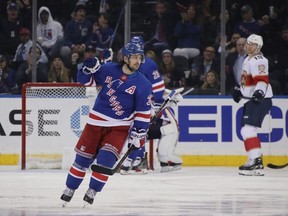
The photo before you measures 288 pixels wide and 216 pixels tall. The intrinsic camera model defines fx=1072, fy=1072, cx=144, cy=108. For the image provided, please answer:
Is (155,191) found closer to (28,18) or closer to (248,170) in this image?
(248,170)

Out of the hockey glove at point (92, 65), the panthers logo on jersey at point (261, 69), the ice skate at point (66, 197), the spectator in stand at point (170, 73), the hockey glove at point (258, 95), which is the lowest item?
the ice skate at point (66, 197)

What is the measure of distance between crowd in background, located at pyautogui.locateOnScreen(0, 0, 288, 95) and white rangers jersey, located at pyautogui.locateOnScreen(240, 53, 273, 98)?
1371 millimetres

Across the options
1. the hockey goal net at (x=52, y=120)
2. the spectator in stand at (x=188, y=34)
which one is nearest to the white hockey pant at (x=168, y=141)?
the hockey goal net at (x=52, y=120)

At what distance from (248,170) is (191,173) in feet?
2.14

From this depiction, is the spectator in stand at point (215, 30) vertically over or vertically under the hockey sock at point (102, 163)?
over

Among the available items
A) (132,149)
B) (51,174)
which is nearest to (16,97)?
(51,174)

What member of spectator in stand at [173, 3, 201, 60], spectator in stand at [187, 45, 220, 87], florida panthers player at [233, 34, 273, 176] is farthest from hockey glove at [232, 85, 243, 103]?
spectator in stand at [173, 3, 201, 60]

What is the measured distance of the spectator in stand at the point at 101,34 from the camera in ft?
45.7

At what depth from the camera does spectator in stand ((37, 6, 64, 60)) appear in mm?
13719

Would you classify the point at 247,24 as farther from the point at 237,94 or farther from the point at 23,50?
the point at 23,50

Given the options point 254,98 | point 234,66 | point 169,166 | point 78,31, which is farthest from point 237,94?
point 78,31

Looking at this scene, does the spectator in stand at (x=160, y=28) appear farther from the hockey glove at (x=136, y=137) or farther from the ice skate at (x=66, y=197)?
the ice skate at (x=66, y=197)

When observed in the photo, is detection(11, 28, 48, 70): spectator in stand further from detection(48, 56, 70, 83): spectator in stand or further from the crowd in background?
detection(48, 56, 70, 83): spectator in stand

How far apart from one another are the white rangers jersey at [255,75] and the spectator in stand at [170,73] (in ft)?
5.41
